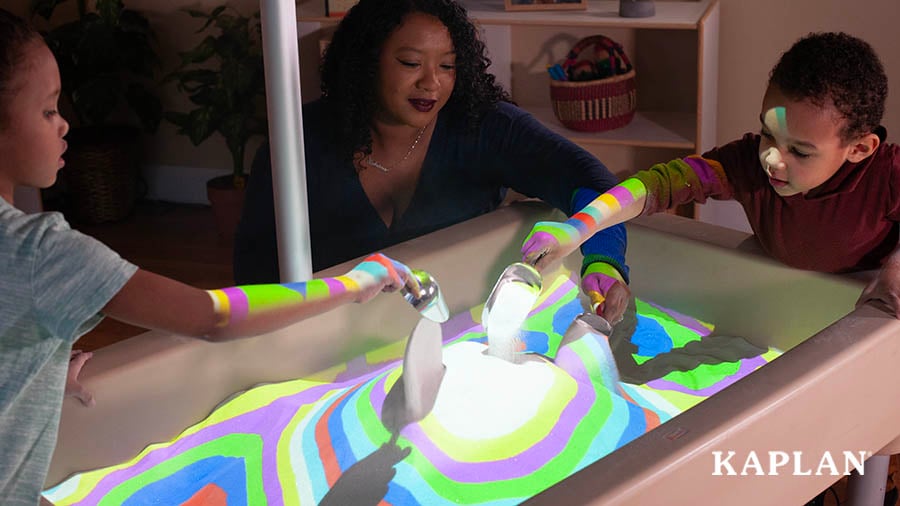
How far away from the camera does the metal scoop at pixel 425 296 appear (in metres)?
1.20

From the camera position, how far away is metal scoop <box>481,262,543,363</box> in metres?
1.40

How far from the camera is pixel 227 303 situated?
95 centimetres

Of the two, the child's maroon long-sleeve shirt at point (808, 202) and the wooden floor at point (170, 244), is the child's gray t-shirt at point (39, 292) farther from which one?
the wooden floor at point (170, 244)

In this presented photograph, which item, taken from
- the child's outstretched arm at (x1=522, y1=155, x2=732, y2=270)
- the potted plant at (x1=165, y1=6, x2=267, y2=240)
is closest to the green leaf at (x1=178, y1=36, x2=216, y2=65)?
the potted plant at (x1=165, y1=6, x2=267, y2=240)

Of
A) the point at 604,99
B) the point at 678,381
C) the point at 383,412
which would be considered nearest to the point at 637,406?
the point at 678,381

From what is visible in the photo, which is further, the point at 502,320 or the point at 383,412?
the point at 502,320

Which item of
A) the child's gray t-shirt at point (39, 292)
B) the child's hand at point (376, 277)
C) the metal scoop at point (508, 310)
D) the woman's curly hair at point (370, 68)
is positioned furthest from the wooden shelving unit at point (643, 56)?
the child's gray t-shirt at point (39, 292)

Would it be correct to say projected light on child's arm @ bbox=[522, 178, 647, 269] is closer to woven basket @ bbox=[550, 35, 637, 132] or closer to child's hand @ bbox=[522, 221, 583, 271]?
child's hand @ bbox=[522, 221, 583, 271]

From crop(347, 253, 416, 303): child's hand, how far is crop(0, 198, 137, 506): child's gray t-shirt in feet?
0.82

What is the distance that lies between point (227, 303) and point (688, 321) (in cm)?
86

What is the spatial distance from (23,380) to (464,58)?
0.99 metres

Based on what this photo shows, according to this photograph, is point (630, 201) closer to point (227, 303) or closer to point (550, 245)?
point (550, 245)

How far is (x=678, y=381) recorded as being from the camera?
143 cm

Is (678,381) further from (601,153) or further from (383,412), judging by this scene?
(601,153)
